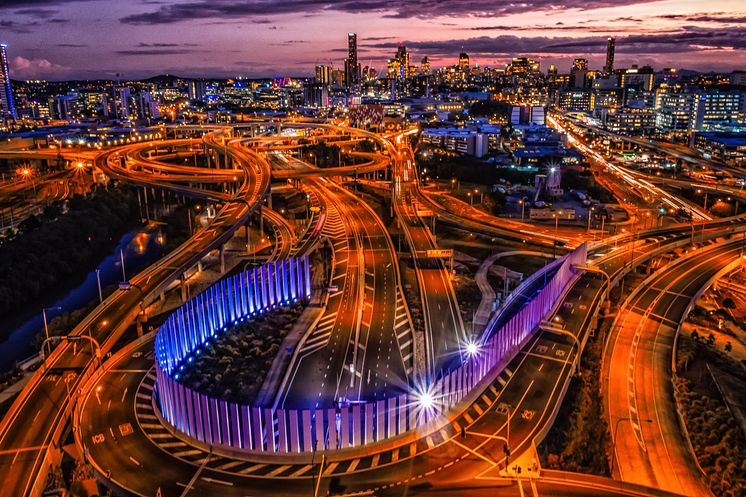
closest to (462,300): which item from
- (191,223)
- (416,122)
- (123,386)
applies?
(123,386)

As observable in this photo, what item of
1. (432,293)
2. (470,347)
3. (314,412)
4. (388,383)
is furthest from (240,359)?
(432,293)

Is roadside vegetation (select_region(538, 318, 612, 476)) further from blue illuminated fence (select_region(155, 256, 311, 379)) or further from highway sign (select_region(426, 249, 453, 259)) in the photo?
blue illuminated fence (select_region(155, 256, 311, 379))

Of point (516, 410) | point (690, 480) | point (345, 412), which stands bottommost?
point (690, 480)

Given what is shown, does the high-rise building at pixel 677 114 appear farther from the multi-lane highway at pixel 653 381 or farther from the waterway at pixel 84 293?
the waterway at pixel 84 293

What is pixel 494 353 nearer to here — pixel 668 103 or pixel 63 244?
pixel 63 244

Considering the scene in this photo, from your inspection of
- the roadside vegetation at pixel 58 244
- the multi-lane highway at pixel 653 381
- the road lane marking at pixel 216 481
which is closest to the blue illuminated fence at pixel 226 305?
the road lane marking at pixel 216 481

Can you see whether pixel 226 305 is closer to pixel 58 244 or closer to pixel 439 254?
pixel 439 254
